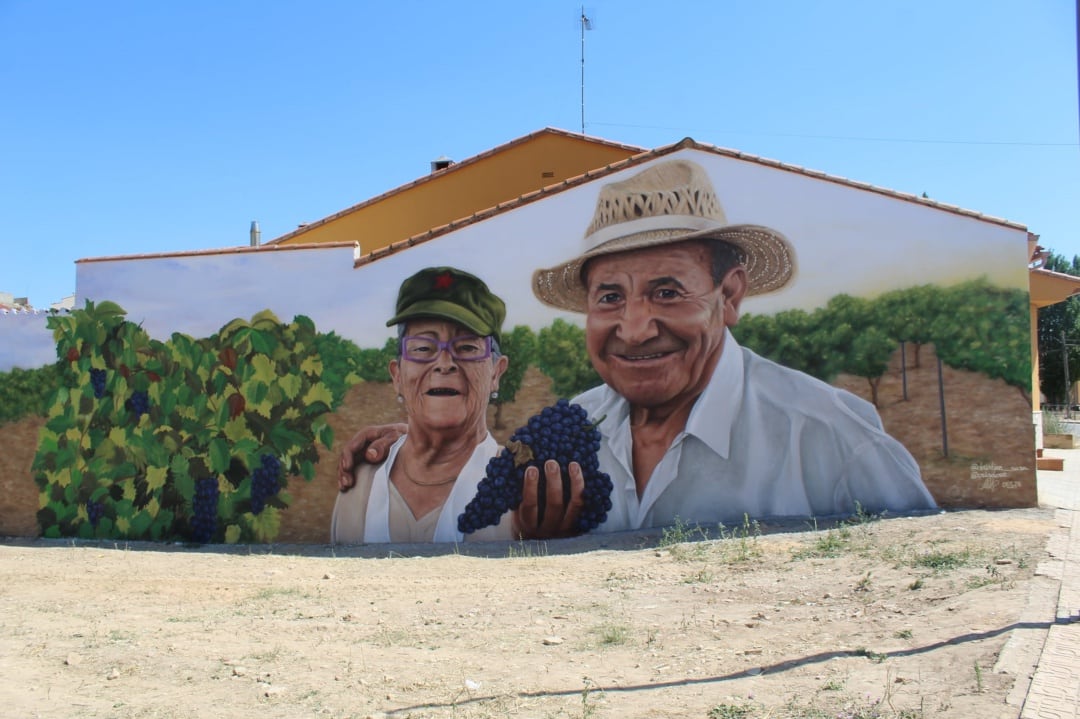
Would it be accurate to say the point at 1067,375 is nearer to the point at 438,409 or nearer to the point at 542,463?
the point at 542,463

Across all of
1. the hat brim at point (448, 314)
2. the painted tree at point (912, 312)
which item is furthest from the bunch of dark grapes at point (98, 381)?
the painted tree at point (912, 312)

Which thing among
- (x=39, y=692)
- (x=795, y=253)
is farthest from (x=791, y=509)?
(x=39, y=692)

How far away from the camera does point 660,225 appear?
429 inches

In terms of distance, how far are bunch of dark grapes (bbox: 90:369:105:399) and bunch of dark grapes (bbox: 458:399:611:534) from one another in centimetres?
543

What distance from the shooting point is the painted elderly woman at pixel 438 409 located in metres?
11.2

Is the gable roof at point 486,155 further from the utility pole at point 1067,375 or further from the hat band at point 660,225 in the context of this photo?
the utility pole at point 1067,375

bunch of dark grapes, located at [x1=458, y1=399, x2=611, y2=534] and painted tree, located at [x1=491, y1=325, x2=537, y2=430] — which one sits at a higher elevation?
painted tree, located at [x1=491, y1=325, x2=537, y2=430]

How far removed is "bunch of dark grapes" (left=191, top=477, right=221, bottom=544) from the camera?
11930 millimetres

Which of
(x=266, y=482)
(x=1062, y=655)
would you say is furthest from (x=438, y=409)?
(x=1062, y=655)

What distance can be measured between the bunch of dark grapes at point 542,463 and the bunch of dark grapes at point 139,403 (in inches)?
184

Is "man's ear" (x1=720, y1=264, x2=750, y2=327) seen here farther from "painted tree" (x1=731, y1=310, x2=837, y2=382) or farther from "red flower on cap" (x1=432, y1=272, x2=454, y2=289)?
"red flower on cap" (x1=432, y1=272, x2=454, y2=289)

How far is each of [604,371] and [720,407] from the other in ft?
4.73

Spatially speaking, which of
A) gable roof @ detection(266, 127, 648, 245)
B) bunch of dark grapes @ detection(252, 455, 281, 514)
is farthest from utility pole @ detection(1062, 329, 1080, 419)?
A: bunch of dark grapes @ detection(252, 455, 281, 514)

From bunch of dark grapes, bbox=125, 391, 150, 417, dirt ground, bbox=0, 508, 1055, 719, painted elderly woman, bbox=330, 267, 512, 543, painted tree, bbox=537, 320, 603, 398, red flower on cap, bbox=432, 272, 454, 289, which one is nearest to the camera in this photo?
dirt ground, bbox=0, 508, 1055, 719
